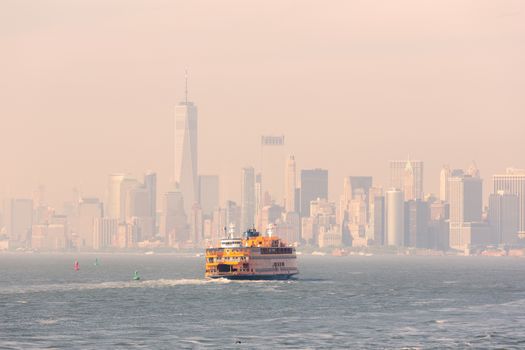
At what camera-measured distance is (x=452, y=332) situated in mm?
129625

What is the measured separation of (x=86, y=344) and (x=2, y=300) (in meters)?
69.0

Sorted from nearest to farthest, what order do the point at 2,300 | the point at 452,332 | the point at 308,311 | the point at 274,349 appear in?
the point at 274,349 < the point at 452,332 < the point at 308,311 < the point at 2,300

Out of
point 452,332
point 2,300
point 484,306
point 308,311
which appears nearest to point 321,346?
point 452,332

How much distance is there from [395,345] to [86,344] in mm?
30786

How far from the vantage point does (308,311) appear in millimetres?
158000

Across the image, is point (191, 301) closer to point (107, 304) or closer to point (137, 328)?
point (107, 304)

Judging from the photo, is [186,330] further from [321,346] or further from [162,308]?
[162,308]

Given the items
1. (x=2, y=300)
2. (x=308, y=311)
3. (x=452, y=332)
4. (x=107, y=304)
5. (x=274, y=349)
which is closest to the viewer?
(x=274, y=349)

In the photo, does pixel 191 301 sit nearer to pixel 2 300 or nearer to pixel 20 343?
pixel 2 300

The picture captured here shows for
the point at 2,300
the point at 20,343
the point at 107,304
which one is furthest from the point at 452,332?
the point at 2,300

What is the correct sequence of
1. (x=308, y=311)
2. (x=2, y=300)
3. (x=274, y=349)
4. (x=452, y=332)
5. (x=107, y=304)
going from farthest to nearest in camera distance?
1. (x=2, y=300)
2. (x=107, y=304)
3. (x=308, y=311)
4. (x=452, y=332)
5. (x=274, y=349)

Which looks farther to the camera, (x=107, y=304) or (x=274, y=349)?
(x=107, y=304)

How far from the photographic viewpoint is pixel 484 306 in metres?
170

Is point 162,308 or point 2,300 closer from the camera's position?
point 162,308
